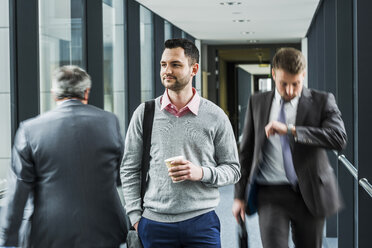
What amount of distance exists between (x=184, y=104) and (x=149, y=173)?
0.31 metres

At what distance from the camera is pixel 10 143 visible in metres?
3.63

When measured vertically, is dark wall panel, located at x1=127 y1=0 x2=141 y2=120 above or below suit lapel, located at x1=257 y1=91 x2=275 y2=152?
above

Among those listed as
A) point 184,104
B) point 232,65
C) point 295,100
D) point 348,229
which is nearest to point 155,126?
point 184,104

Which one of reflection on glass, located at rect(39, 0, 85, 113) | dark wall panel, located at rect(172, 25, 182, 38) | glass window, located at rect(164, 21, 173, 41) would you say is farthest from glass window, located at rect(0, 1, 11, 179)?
dark wall panel, located at rect(172, 25, 182, 38)

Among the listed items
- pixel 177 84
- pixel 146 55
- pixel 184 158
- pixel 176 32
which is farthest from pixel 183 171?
pixel 176 32

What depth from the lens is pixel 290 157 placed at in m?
2.27

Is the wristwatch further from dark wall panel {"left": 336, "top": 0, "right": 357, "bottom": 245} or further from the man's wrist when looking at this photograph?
dark wall panel {"left": 336, "top": 0, "right": 357, "bottom": 245}

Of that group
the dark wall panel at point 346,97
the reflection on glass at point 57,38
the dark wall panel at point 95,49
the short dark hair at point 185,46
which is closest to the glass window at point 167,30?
the dark wall panel at point 95,49

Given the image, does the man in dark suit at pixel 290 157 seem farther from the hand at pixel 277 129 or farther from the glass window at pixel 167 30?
the glass window at pixel 167 30

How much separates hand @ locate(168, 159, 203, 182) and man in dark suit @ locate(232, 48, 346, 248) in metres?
0.34

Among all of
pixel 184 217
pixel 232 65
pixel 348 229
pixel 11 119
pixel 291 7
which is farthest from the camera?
pixel 232 65

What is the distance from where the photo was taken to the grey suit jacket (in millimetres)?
2014

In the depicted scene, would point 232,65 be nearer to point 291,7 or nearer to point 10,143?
point 291,7

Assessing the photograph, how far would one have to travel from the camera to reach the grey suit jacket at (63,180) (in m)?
2.01
